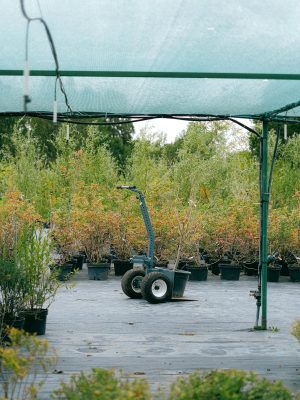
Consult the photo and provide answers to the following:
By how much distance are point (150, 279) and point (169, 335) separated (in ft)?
6.29

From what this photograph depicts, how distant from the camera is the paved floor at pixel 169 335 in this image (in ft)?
16.9

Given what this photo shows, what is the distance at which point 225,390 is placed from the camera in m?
2.39

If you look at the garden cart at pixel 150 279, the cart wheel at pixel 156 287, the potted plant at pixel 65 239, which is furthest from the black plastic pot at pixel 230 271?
the cart wheel at pixel 156 287

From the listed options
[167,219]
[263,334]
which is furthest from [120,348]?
[167,219]

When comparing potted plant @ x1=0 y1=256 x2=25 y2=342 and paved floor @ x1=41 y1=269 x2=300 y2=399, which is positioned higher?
potted plant @ x1=0 y1=256 x2=25 y2=342

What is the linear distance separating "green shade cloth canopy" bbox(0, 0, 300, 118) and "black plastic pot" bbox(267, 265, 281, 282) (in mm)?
6041

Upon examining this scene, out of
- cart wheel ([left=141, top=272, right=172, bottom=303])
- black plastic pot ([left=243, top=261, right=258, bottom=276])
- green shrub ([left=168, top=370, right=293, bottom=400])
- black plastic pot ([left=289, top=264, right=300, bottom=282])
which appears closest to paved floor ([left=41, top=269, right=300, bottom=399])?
cart wheel ([left=141, top=272, right=172, bottom=303])

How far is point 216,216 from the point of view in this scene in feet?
43.1

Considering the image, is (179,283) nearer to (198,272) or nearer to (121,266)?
(198,272)

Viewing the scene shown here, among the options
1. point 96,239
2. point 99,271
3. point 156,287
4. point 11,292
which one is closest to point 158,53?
point 11,292

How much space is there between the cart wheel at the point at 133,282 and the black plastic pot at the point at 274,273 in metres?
3.56

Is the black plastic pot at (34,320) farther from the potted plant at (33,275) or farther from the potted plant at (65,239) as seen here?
the potted plant at (65,239)

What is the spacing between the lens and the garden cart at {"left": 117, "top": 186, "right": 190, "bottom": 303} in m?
8.46

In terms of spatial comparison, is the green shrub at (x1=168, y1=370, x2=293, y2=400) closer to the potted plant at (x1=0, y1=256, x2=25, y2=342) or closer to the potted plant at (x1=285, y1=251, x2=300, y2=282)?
the potted plant at (x1=0, y1=256, x2=25, y2=342)
